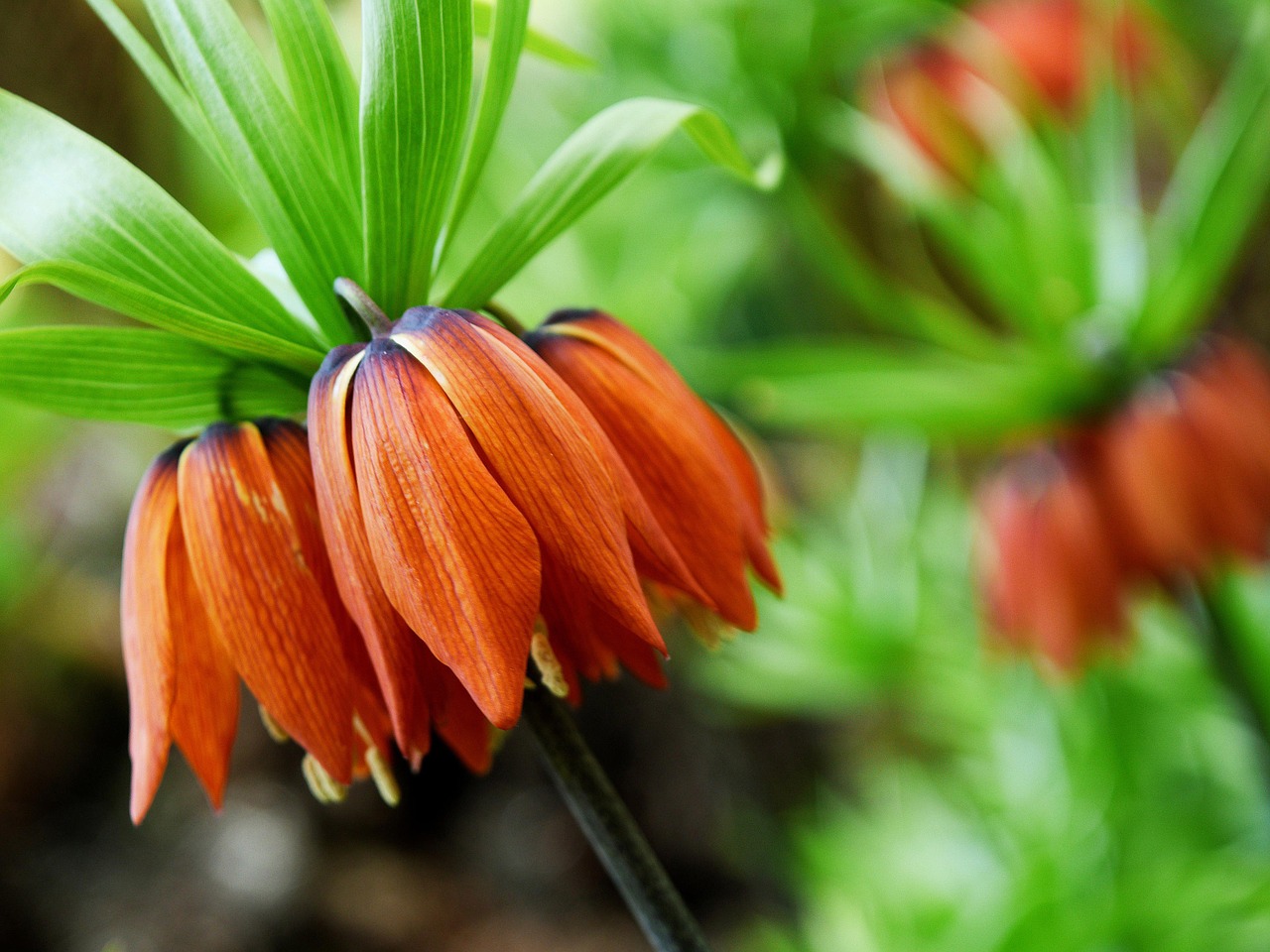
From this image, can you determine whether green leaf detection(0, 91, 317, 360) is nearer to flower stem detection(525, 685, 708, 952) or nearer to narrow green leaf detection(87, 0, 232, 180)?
narrow green leaf detection(87, 0, 232, 180)

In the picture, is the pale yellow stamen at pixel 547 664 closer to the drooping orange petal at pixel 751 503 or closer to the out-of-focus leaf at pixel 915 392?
the drooping orange petal at pixel 751 503

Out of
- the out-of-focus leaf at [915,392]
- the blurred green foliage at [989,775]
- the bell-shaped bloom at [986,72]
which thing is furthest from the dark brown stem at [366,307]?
the bell-shaped bloom at [986,72]

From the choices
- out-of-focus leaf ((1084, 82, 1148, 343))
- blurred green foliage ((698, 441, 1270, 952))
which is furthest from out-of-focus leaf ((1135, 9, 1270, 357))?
blurred green foliage ((698, 441, 1270, 952))

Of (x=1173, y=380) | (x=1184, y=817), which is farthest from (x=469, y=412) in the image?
(x=1184, y=817)

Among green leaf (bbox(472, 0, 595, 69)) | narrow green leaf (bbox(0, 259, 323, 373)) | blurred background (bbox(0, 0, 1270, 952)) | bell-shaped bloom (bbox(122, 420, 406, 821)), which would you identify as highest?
green leaf (bbox(472, 0, 595, 69))

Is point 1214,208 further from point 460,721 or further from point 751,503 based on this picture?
point 460,721

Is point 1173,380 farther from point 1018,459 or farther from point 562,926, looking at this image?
point 562,926
